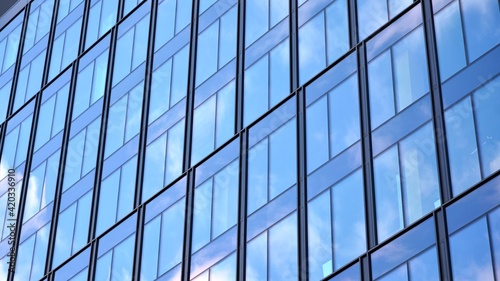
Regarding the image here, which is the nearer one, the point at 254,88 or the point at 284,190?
the point at 284,190

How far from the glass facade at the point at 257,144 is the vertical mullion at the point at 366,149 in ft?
0.21

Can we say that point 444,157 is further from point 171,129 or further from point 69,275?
point 69,275

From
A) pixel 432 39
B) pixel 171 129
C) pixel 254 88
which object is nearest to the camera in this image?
pixel 432 39

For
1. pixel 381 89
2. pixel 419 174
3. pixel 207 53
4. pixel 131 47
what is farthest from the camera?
pixel 131 47

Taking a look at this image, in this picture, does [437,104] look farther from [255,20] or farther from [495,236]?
[255,20]

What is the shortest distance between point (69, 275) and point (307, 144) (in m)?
13.0

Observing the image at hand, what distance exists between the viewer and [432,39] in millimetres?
36062

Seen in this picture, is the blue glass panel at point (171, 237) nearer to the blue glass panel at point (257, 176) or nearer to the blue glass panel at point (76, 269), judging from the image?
the blue glass panel at point (257, 176)

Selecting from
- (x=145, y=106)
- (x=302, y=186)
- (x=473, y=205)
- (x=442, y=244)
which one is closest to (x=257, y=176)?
(x=302, y=186)

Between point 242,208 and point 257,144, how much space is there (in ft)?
7.86

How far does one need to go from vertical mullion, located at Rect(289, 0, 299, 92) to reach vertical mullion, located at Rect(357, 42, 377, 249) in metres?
3.29

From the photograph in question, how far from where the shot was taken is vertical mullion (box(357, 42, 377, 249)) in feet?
113

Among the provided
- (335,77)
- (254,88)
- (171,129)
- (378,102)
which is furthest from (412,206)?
(171,129)

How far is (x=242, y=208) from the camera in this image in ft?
130
